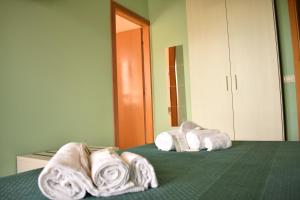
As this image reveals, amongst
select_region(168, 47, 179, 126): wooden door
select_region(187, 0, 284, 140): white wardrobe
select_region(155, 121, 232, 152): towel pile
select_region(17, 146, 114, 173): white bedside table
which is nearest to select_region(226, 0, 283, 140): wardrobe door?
select_region(187, 0, 284, 140): white wardrobe

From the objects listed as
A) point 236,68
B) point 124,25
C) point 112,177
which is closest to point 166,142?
point 112,177

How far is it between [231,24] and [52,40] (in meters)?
2.02

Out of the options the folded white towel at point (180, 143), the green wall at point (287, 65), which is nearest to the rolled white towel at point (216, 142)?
the folded white towel at point (180, 143)

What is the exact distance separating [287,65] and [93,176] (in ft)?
8.83

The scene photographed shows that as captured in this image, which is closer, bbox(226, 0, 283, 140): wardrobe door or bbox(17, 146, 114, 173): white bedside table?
bbox(17, 146, 114, 173): white bedside table

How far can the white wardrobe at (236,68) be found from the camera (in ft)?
8.71

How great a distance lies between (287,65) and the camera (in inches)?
107

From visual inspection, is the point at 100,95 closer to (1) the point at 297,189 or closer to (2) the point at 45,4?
(2) the point at 45,4

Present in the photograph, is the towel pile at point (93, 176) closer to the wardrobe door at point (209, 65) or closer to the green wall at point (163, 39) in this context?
the wardrobe door at point (209, 65)

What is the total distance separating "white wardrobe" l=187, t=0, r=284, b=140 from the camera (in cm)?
266

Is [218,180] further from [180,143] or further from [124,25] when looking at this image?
[124,25]

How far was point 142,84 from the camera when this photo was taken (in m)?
3.71

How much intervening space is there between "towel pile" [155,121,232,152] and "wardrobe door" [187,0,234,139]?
4.28 ft

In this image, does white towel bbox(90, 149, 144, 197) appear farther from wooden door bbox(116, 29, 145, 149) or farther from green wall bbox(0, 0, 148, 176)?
wooden door bbox(116, 29, 145, 149)
